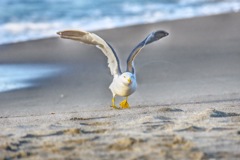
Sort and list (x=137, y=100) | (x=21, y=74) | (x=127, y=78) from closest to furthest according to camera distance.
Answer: (x=127, y=78)
(x=137, y=100)
(x=21, y=74)

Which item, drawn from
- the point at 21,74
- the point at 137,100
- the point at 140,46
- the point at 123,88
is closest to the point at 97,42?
the point at 140,46

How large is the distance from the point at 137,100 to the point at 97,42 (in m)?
1.16

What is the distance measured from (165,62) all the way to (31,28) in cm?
523

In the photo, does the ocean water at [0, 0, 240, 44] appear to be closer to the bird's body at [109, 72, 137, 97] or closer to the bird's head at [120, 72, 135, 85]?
the bird's body at [109, 72, 137, 97]

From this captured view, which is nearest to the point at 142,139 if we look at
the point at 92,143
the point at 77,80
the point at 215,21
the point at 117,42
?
the point at 92,143

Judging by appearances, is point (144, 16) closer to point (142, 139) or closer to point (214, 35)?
point (214, 35)

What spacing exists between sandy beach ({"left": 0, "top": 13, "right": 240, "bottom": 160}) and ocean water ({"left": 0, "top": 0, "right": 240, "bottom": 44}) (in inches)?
36.2

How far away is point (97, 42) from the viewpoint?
348 inches

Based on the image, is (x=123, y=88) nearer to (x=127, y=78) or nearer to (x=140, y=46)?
(x=127, y=78)

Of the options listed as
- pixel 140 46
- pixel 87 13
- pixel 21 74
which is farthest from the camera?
pixel 87 13

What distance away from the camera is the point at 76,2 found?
19.8 metres

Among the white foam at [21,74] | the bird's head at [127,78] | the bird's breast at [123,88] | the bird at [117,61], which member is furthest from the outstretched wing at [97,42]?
the white foam at [21,74]

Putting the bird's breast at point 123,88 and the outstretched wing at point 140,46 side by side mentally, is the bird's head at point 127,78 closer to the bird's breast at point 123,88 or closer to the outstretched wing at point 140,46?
the bird's breast at point 123,88

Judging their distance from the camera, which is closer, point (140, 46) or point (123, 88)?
point (123, 88)
